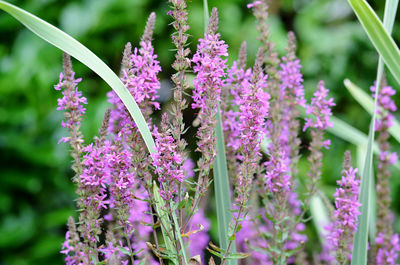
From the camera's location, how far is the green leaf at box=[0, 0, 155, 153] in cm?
93

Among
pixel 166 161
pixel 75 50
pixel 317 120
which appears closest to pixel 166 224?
pixel 166 161

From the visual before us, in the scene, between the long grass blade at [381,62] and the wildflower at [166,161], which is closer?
the wildflower at [166,161]

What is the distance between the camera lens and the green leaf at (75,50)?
0.93m

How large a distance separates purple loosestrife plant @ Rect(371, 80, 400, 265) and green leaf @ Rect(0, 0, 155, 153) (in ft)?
2.48

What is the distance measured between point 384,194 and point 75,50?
994 millimetres

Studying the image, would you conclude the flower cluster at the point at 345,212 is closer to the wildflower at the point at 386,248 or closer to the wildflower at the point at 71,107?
the wildflower at the point at 386,248

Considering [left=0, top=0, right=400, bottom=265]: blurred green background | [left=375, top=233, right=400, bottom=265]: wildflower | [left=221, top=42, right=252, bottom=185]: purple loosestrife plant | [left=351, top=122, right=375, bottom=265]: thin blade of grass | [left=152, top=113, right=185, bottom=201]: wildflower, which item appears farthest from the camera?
[left=0, top=0, right=400, bottom=265]: blurred green background

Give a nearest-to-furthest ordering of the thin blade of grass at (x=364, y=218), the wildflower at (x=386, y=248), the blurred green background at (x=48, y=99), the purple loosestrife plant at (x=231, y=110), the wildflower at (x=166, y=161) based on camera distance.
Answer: the wildflower at (x=166, y=161) → the thin blade of grass at (x=364, y=218) → the purple loosestrife plant at (x=231, y=110) → the wildflower at (x=386, y=248) → the blurred green background at (x=48, y=99)

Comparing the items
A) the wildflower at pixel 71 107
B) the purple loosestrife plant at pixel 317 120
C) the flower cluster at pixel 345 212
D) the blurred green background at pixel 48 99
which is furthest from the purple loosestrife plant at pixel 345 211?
the blurred green background at pixel 48 99

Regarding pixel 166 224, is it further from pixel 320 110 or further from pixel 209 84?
pixel 320 110

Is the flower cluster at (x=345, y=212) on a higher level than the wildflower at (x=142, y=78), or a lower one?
lower

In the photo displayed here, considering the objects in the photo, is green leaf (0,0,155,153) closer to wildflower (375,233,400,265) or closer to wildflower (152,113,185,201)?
wildflower (152,113,185,201)

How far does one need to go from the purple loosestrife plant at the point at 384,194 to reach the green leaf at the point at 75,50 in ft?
2.48

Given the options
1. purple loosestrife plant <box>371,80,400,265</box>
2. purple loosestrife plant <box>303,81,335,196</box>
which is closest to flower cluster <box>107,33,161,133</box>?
purple loosestrife plant <box>303,81,335,196</box>
